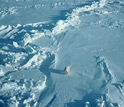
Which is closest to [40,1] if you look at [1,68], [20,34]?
[20,34]

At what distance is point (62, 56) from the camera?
4969 millimetres

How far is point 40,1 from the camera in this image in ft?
30.4

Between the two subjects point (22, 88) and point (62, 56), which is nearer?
point (22, 88)

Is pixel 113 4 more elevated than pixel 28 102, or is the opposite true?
pixel 113 4

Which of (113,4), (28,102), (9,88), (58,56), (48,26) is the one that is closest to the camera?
(28,102)

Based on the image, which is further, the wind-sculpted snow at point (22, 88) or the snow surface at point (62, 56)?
the snow surface at point (62, 56)

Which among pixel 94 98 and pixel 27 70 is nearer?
pixel 94 98

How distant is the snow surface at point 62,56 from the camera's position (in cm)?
374

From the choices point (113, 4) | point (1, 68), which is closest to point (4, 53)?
point (1, 68)

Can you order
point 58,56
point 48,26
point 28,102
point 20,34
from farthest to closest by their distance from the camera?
1. point 48,26
2. point 20,34
3. point 58,56
4. point 28,102

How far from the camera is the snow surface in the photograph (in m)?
3.74

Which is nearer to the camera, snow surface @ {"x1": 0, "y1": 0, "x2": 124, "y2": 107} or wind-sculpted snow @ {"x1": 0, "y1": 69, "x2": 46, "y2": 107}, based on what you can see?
wind-sculpted snow @ {"x1": 0, "y1": 69, "x2": 46, "y2": 107}

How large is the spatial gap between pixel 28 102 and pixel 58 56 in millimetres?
1787

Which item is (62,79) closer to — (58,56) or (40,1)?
(58,56)
